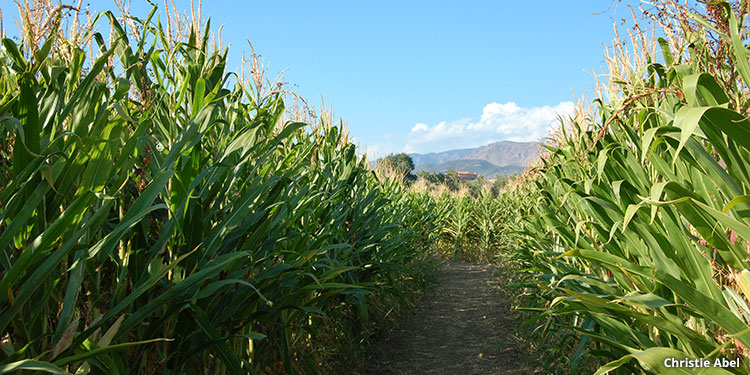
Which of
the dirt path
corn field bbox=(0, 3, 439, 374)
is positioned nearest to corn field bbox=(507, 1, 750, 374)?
corn field bbox=(0, 3, 439, 374)

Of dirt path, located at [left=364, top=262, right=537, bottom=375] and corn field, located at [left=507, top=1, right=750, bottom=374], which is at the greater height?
corn field, located at [left=507, top=1, right=750, bottom=374]

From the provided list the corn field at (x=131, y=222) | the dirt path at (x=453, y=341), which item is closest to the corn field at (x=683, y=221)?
the corn field at (x=131, y=222)

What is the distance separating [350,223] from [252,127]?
208 centimetres

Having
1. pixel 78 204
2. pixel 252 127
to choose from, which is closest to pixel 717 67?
pixel 252 127

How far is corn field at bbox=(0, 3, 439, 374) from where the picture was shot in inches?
52.3

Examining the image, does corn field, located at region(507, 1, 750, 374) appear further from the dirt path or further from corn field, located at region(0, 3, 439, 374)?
the dirt path

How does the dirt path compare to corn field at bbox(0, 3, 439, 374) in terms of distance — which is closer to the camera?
corn field at bbox(0, 3, 439, 374)

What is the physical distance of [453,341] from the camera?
5.15 metres

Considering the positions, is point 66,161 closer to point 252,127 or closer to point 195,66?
point 252,127

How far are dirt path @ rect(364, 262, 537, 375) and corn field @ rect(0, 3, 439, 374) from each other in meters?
1.77

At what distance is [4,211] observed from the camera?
4.29ft

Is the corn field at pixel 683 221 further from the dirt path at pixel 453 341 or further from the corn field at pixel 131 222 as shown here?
the dirt path at pixel 453 341

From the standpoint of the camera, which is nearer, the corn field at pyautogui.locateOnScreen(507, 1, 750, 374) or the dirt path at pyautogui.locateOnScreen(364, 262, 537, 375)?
the corn field at pyautogui.locateOnScreen(507, 1, 750, 374)

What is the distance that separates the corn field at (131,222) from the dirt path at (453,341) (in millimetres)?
1774
